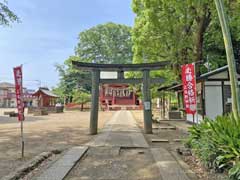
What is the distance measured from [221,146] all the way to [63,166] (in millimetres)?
3483

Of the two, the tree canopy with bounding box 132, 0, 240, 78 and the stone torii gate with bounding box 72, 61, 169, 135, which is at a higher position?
the tree canopy with bounding box 132, 0, 240, 78

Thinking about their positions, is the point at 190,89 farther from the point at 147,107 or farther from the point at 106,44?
the point at 106,44

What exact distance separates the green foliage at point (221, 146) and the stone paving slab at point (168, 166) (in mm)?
622

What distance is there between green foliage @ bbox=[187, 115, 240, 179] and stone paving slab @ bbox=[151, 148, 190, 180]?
2.04 feet

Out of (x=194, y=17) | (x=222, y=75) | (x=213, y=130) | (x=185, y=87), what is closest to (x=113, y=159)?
(x=213, y=130)

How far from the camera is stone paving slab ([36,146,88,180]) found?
18.9ft

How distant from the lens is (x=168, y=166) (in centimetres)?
663

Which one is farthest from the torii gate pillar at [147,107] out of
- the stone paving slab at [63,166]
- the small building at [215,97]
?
the stone paving slab at [63,166]

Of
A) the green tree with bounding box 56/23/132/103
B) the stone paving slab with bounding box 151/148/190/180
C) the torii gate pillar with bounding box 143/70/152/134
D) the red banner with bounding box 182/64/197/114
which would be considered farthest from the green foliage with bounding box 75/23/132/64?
the stone paving slab with bounding box 151/148/190/180

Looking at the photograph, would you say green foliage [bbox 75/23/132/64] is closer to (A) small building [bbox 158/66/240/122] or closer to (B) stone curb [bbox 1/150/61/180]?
(A) small building [bbox 158/66/240/122]

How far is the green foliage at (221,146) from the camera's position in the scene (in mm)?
5130

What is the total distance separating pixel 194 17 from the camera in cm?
1728

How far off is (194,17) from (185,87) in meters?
8.87

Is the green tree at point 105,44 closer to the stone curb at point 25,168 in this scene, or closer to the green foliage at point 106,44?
the green foliage at point 106,44
